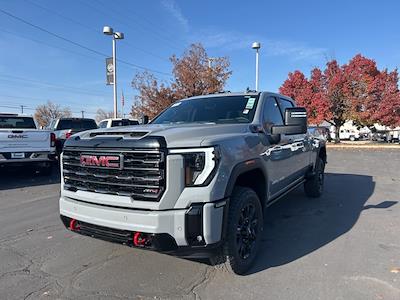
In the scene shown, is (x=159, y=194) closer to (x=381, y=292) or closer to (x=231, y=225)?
(x=231, y=225)

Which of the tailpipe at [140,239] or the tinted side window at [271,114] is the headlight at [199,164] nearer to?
the tailpipe at [140,239]

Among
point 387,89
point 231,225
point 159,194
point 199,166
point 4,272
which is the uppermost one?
point 387,89

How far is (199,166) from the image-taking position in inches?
123

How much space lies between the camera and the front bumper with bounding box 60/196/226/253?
9.97ft

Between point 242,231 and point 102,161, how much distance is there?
160cm

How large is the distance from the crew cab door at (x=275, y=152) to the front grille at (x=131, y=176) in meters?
1.51

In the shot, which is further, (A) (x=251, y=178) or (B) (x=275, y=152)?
(B) (x=275, y=152)

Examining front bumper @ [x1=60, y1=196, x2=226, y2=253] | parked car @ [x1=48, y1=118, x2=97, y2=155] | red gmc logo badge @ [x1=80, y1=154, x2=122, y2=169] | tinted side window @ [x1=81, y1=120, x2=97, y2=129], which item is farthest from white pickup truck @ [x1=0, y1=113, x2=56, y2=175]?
front bumper @ [x1=60, y1=196, x2=226, y2=253]

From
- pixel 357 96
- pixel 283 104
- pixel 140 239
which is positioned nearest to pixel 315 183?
pixel 283 104

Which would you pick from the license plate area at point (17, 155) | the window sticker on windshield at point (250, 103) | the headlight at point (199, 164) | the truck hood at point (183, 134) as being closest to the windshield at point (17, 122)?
the license plate area at point (17, 155)

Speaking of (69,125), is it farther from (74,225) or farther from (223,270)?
(223,270)

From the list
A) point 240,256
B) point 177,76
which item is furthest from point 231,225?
point 177,76

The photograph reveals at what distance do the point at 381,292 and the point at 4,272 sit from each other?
3.80 m

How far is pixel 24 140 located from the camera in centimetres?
923
